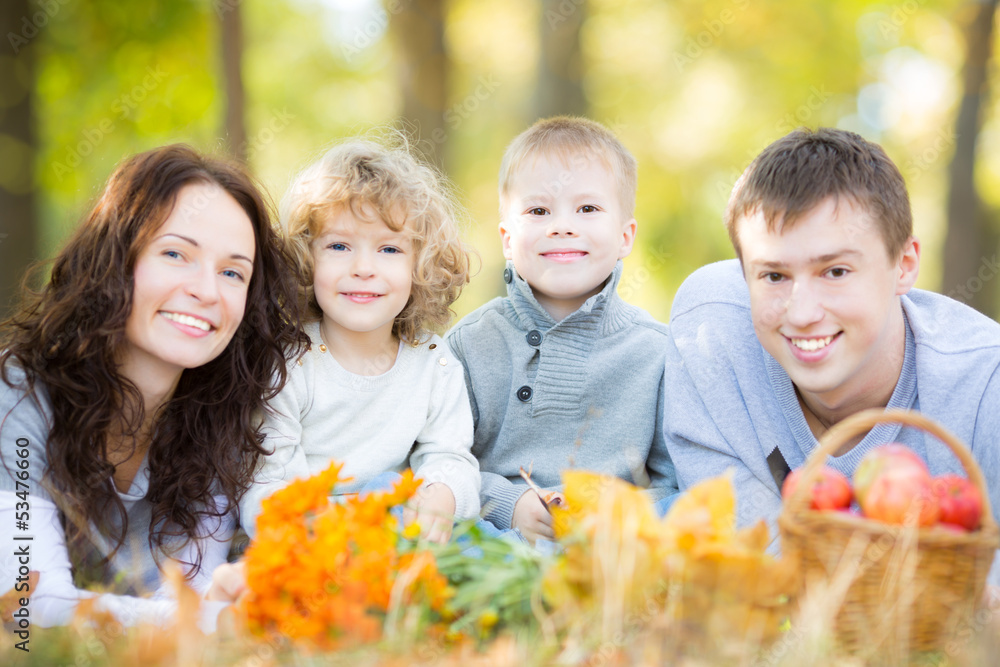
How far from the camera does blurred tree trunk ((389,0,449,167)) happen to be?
325 inches

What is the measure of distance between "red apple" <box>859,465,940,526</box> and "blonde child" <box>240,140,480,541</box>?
148 cm

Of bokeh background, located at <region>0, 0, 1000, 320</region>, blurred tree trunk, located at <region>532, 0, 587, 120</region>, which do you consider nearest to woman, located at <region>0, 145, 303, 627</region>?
bokeh background, located at <region>0, 0, 1000, 320</region>

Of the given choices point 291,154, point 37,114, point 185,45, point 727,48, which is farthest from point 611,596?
point 291,154

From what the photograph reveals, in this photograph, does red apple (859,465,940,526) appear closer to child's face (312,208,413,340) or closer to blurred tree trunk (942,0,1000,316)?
child's face (312,208,413,340)

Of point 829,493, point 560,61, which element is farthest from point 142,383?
point 560,61

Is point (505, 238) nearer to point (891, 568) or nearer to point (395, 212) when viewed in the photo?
point (395, 212)

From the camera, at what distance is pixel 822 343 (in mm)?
2574

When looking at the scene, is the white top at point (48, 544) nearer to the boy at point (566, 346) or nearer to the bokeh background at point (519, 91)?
the boy at point (566, 346)

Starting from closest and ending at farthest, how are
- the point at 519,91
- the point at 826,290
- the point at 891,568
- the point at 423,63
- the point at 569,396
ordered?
the point at 891,568, the point at 826,290, the point at 569,396, the point at 423,63, the point at 519,91

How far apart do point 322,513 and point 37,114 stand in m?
7.13

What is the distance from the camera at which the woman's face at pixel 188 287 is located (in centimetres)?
252

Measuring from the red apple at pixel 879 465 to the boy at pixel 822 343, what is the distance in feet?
2.21

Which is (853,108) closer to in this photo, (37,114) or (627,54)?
(627,54)

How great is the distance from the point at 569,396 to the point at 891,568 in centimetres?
167
